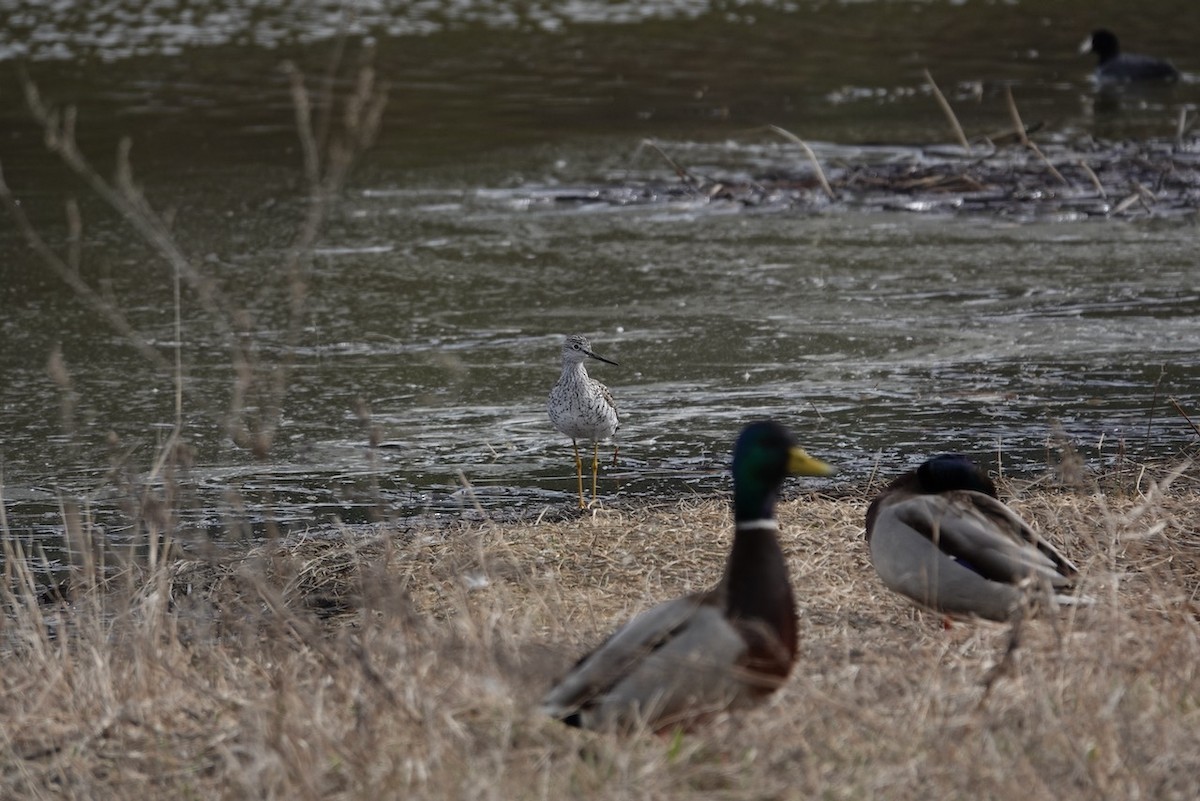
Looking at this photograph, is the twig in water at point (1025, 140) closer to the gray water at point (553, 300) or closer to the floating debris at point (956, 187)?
the floating debris at point (956, 187)

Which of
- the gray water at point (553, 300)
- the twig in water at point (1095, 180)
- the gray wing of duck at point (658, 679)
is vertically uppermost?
the gray wing of duck at point (658, 679)

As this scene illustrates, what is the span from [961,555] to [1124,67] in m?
14.5

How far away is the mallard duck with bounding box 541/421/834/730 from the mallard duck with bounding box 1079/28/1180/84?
15.5 metres

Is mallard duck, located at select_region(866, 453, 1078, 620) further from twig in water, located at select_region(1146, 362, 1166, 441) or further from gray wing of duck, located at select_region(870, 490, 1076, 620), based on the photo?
twig in water, located at select_region(1146, 362, 1166, 441)

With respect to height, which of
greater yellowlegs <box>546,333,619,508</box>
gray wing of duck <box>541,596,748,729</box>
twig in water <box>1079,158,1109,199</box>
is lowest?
twig in water <box>1079,158,1109,199</box>

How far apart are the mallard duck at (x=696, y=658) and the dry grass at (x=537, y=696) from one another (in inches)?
3.2

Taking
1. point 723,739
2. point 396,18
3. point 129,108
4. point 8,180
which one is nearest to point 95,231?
point 8,180

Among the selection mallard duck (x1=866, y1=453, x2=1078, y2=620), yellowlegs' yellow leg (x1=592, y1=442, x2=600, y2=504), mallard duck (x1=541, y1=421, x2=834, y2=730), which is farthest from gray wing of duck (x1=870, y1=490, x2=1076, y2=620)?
yellowlegs' yellow leg (x1=592, y1=442, x2=600, y2=504)

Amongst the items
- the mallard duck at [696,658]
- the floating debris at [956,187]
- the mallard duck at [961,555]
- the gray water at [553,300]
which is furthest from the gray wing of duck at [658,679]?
the floating debris at [956,187]

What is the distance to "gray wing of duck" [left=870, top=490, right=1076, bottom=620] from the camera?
507 cm

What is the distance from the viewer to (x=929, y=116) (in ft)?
53.5

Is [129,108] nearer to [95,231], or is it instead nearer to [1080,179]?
[95,231]

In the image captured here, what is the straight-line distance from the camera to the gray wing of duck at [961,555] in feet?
16.6

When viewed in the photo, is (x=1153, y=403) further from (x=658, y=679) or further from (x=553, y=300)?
(x=553, y=300)
